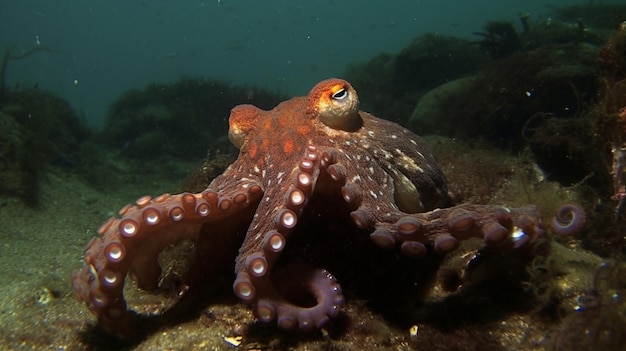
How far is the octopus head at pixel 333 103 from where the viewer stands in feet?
12.0

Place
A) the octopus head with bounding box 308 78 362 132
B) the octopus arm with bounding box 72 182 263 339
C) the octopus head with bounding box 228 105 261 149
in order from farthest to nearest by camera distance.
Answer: the octopus head with bounding box 228 105 261 149, the octopus head with bounding box 308 78 362 132, the octopus arm with bounding box 72 182 263 339

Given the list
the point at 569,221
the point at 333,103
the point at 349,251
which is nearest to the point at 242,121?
the point at 333,103

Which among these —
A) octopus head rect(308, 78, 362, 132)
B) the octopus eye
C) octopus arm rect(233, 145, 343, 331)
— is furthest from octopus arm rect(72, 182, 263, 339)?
the octopus eye

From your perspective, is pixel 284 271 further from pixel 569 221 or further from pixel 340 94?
pixel 569 221

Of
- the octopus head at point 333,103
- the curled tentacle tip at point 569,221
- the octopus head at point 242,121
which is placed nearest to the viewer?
the curled tentacle tip at point 569,221

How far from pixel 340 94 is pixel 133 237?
2074 mm

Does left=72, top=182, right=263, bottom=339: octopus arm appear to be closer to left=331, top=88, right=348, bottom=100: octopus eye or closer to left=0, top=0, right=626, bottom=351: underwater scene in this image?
left=0, top=0, right=626, bottom=351: underwater scene

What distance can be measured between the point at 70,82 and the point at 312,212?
143 m

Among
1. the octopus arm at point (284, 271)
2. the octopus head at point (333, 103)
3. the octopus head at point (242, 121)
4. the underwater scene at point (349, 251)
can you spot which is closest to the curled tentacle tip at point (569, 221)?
the underwater scene at point (349, 251)

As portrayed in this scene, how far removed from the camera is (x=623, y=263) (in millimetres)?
2604

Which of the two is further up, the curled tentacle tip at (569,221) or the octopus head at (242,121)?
the curled tentacle tip at (569,221)

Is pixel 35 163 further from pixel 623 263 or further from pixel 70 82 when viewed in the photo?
pixel 70 82

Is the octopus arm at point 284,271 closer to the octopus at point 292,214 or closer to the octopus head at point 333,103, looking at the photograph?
the octopus at point 292,214

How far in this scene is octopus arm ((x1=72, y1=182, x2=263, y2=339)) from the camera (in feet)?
9.03
